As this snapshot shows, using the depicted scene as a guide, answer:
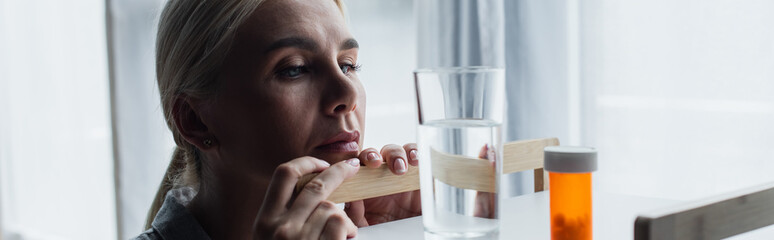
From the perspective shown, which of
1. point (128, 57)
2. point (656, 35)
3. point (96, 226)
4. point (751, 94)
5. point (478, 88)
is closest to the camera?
point (478, 88)

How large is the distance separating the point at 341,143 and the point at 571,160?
42 cm

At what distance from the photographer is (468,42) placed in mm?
1977

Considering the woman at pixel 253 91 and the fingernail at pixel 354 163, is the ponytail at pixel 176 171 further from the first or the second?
the fingernail at pixel 354 163

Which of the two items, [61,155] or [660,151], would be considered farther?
[61,155]

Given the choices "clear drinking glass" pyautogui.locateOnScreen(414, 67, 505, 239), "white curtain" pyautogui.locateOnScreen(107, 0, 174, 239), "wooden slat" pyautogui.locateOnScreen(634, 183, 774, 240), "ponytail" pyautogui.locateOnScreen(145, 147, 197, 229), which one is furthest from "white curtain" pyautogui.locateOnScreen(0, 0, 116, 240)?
"wooden slat" pyautogui.locateOnScreen(634, 183, 774, 240)

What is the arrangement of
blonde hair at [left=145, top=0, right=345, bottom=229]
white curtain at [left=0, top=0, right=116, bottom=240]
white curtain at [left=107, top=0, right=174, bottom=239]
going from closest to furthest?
blonde hair at [left=145, top=0, right=345, bottom=229], white curtain at [left=107, top=0, right=174, bottom=239], white curtain at [left=0, top=0, right=116, bottom=240]

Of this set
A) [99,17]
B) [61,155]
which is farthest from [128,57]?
[61,155]

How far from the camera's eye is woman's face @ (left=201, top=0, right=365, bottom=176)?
0.92 m

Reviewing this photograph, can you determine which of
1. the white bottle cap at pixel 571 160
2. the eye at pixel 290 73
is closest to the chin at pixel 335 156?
the eye at pixel 290 73

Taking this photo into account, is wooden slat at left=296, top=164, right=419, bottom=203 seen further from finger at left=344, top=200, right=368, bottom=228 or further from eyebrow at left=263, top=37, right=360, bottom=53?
finger at left=344, top=200, right=368, bottom=228

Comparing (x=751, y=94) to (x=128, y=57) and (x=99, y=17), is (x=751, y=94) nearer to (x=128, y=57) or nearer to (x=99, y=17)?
(x=128, y=57)

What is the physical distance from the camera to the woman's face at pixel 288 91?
919mm

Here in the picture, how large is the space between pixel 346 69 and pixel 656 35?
0.88 m

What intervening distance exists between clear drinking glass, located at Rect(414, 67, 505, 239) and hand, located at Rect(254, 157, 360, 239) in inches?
5.0
